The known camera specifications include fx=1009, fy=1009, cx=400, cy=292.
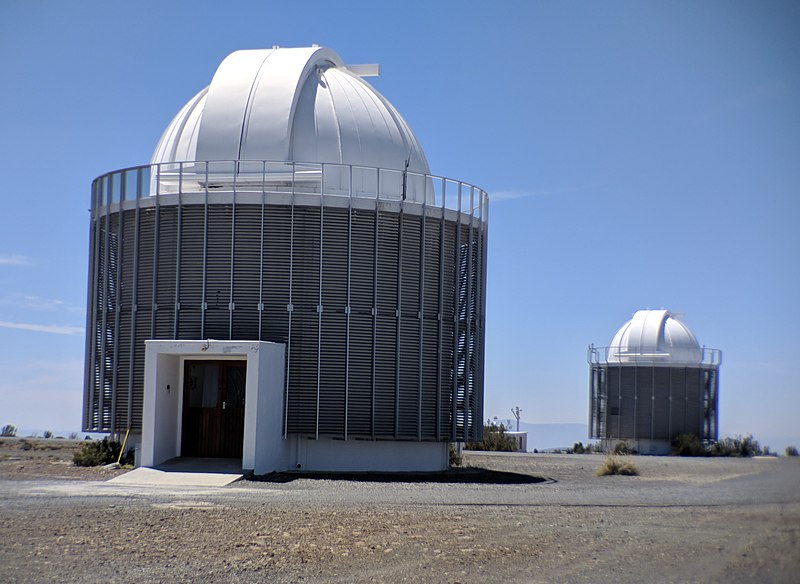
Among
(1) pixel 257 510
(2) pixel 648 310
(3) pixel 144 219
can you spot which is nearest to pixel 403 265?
(3) pixel 144 219

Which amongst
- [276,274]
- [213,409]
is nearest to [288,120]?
[276,274]

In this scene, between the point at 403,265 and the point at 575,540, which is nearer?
the point at 575,540

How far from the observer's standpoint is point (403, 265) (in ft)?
75.3

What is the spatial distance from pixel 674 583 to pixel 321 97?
1819 centimetres

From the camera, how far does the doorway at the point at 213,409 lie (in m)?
22.0

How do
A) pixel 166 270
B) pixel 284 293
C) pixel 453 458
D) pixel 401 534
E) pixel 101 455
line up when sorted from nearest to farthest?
pixel 401 534, pixel 284 293, pixel 166 270, pixel 101 455, pixel 453 458

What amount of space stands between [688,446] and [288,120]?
2676 cm

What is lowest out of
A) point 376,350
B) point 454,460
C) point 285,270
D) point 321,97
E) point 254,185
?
point 454,460

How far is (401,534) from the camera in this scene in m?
11.4

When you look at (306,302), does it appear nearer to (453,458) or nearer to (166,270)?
(166,270)

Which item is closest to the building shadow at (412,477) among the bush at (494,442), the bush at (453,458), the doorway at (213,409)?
the doorway at (213,409)

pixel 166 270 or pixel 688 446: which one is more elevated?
pixel 166 270

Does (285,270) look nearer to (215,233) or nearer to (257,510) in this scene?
(215,233)

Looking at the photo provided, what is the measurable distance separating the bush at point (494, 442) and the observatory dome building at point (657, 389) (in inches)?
210
